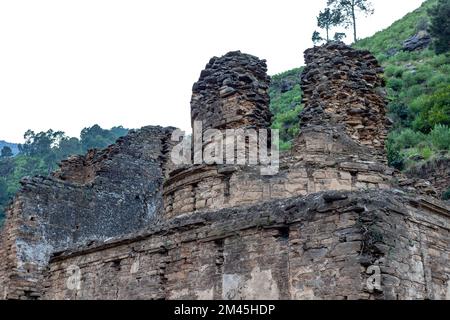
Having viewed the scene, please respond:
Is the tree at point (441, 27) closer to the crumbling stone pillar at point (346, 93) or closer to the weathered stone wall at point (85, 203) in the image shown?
the weathered stone wall at point (85, 203)

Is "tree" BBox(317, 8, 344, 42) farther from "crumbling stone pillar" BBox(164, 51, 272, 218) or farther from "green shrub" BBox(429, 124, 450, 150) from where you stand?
"crumbling stone pillar" BBox(164, 51, 272, 218)

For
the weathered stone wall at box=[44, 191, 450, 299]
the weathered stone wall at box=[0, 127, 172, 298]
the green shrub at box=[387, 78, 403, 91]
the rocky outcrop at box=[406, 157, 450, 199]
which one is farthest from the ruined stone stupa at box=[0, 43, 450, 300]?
the green shrub at box=[387, 78, 403, 91]

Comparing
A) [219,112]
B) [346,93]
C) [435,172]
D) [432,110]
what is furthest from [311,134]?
[432,110]

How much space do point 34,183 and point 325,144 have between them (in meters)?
9.65

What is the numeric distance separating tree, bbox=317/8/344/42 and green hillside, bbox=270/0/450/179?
104 inches

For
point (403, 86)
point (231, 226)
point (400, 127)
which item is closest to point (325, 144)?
point (231, 226)

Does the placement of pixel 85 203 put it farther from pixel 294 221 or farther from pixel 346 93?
pixel 294 221

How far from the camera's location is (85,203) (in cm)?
1845

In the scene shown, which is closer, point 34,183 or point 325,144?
point 325,144

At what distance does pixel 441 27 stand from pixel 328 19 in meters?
15.0

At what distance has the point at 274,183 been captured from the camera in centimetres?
1029

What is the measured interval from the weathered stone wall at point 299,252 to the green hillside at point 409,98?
42.9ft

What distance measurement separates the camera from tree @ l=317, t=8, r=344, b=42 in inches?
1890

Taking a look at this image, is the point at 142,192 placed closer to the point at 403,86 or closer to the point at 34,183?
the point at 34,183
